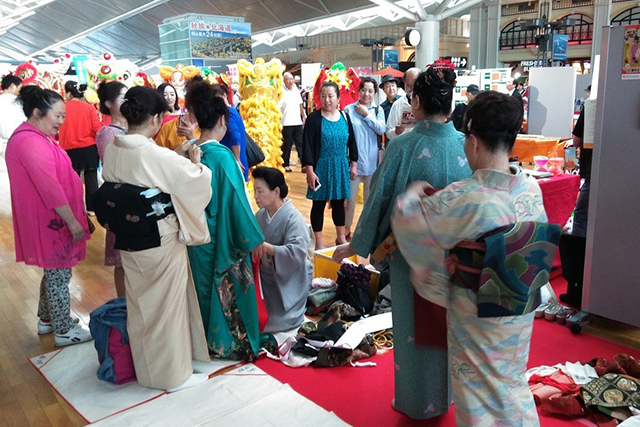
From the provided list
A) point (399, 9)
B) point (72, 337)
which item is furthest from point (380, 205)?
point (399, 9)

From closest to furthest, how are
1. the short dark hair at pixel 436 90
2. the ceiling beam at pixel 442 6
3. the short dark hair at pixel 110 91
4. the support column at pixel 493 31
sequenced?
the short dark hair at pixel 436 90, the short dark hair at pixel 110 91, the ceiling beam at pixel 442 6, the support column at pixel 493 31

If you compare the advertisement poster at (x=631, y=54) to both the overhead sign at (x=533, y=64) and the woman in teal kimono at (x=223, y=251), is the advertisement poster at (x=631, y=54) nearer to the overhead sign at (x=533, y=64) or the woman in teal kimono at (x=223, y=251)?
the woman in teal kimono at (x=223, y=251)

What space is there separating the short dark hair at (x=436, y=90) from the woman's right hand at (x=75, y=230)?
1949 millimetres

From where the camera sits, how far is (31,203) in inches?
110

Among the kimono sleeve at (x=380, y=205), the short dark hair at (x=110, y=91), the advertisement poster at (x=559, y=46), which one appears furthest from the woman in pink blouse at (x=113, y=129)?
the advertisement poster at (x=559, y=46)

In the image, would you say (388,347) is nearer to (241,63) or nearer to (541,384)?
(541,384)

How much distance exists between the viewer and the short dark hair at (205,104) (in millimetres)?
2598

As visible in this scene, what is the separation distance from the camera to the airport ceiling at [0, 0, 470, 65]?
21781 millimetres

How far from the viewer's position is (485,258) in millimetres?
1476

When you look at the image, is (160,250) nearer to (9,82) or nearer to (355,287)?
(355,287)

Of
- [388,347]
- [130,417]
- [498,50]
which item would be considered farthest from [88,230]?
[498,50]

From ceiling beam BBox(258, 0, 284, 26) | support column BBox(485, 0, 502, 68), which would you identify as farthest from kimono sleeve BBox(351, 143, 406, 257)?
ceiling beam BBox(258, 0, 284, 26)

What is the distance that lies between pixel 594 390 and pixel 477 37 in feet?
61.4

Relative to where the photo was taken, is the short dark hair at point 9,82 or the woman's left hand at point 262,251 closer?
the woman's left hand at point 262,251
